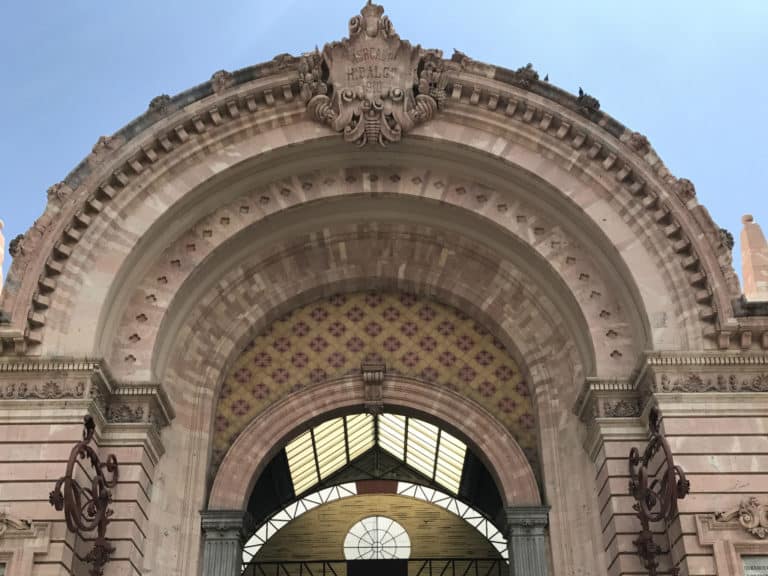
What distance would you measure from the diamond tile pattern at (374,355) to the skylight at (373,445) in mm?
5823

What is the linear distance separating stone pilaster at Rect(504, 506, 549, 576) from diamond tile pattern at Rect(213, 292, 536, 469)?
185 cm

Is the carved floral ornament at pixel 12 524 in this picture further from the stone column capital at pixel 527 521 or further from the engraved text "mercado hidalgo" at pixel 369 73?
the engraved text "mercado hidalgo" at pixel 369 73

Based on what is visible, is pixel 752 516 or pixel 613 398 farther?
pixel 613 398

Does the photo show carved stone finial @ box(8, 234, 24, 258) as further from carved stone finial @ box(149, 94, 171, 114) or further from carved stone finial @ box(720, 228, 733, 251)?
carved stone finial @ box(720, 228, 733, 251)

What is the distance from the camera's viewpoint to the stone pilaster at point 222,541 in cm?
2134

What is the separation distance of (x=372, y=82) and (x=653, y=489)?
445 inches

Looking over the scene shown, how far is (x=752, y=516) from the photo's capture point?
18.3m

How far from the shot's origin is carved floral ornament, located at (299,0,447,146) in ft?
75.8

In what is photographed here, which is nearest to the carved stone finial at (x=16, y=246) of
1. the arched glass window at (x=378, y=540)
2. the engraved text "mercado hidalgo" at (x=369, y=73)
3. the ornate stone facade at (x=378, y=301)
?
the ornate stone facade at (x=378, y=301)

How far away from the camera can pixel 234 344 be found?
78.7ft

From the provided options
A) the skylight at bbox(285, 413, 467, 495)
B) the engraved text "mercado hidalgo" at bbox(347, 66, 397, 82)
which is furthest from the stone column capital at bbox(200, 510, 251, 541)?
the engraved text "mercado hidalgo" at bbox(347, 66, 397, 82)

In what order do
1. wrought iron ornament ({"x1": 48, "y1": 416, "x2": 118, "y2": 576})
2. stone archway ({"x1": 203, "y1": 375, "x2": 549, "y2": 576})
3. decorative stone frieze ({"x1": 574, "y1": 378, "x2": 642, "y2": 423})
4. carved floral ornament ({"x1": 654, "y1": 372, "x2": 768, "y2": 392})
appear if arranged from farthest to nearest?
stone archway ({"x1": 203, "y1": 375, "x2": 549, "y2": 576}), decorative stone frieze ({"x1": 574, "y1": 378, "x2": 642, "y2": 423}), carved floral ornament ({"x1": 654, "y1": 372, "x2": 768, "y2": 392}), wrought iron ornament ({"x1": 48, "y1": 416, "x2": 118, "y2": 576})

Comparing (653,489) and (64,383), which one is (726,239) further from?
(64,383)

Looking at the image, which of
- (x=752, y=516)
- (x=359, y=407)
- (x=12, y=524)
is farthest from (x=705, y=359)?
(x=12, y=524)
